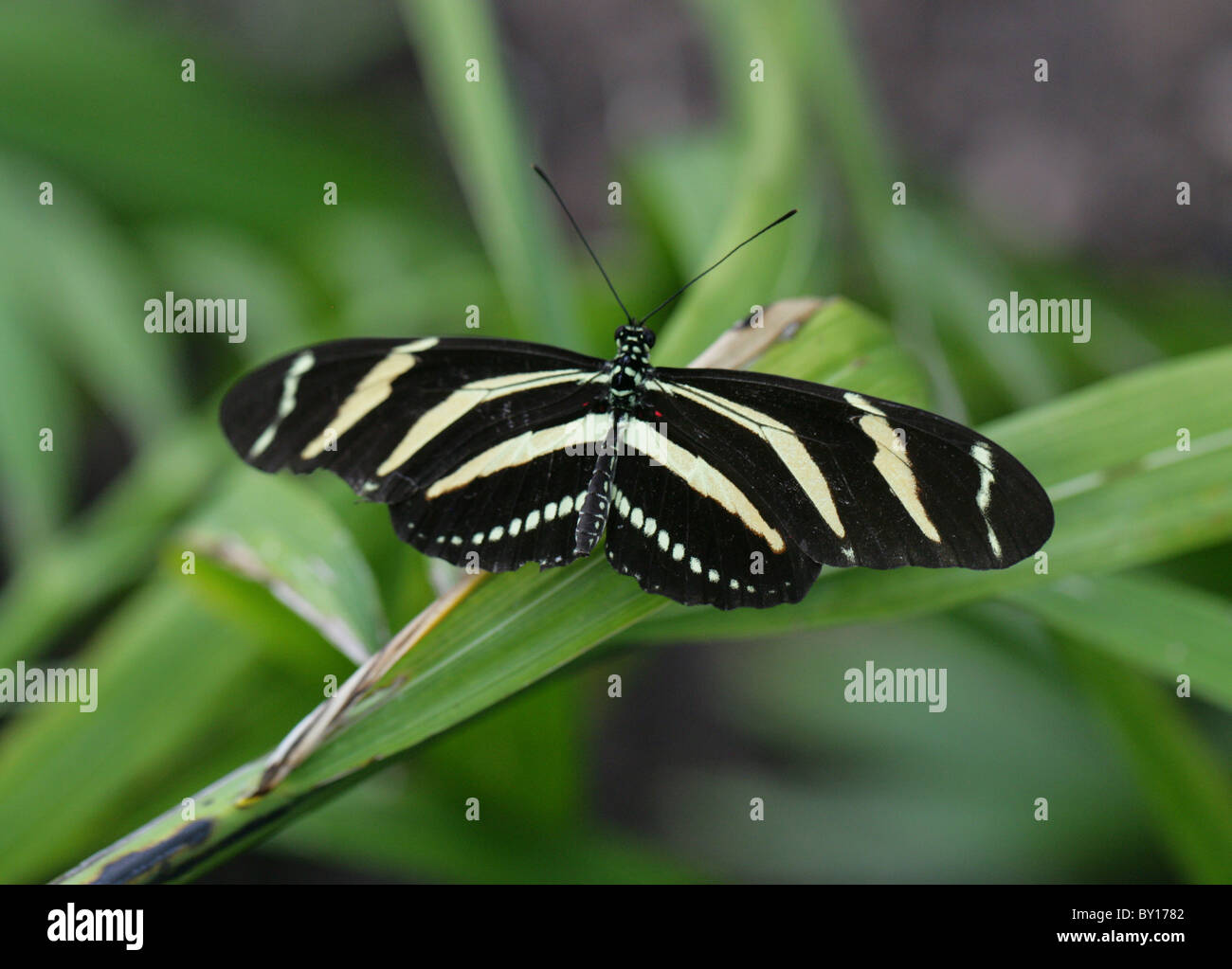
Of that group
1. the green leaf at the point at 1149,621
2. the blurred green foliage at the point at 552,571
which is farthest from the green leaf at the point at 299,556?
the green leaf at the point at 1149,621

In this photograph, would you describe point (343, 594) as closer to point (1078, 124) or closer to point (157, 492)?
point (157, 492)

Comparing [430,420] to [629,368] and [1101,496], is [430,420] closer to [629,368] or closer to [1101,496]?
[629,368]

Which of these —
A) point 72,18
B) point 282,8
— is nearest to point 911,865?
point 72,18

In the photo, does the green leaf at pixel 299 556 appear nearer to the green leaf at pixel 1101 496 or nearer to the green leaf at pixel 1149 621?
the green leaf at pixel 1101 496

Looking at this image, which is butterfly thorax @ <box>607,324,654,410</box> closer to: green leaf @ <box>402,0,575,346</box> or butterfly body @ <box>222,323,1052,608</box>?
butterfly body @ <box>222,323,1052,608</box>

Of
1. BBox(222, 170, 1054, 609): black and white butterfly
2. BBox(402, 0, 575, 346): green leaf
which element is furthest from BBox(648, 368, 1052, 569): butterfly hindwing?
BBox(402, 0, 575, 346): green leaf
